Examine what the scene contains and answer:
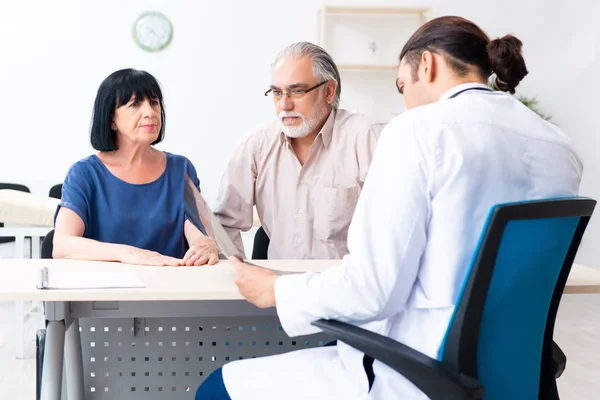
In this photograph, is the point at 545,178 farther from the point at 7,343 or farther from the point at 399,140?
the point at 7,343

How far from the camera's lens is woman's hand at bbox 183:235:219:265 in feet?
6.38

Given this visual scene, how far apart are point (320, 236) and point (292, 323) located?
1123 millimetres

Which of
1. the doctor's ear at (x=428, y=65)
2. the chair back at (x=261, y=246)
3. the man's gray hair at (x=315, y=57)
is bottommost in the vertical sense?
the chair back at (x=261, y=246)

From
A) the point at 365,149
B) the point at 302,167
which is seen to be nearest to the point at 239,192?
the point at 302,167

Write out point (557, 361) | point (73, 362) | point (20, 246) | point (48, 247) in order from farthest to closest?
point (20, 246) → point (48, 247) → point (73, 362) → point (557, 361)

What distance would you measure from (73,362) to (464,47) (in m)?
1.29

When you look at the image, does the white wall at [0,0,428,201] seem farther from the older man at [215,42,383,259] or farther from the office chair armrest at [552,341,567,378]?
the office chair armrest at [552,341,567,378]

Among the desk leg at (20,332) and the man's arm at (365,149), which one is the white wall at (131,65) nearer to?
the desk leg at (20,332)

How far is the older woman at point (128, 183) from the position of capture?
2.29 m

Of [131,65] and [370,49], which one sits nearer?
[131,65]

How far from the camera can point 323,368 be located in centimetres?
134

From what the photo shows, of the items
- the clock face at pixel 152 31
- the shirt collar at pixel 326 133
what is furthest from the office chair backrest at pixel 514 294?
the clock face at pixel 152 31

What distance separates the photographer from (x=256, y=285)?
1.46 metres

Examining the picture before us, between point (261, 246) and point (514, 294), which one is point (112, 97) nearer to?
point (261, 246)
